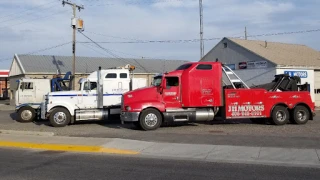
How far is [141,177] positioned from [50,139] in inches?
272

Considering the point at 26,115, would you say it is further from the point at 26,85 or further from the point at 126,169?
the point at 126,169

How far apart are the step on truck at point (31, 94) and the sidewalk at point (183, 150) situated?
29.3 ft

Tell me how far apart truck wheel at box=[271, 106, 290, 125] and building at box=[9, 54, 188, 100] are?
2282 cm

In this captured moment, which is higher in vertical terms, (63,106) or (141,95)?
(141,95)

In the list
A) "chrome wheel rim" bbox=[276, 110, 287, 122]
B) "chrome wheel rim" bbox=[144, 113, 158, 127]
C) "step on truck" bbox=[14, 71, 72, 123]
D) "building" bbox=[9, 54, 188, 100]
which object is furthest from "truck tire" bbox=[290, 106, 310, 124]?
"building" bbox=[9, 54, 188, 100]

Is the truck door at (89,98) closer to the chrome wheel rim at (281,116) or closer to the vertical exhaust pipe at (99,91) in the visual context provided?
the vertical exhaust pipe at (99,91)

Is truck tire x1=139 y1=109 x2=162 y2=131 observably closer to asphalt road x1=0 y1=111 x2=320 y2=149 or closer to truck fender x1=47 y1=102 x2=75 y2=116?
asphalt road x1=0 y1=111 x2=320 y2=149

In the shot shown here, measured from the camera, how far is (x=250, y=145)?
463 inches

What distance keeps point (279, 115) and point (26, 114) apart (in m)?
14.4

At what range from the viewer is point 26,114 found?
22.2 meters

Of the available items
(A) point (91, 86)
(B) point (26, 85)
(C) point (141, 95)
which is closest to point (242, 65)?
(A) point (91, 86)

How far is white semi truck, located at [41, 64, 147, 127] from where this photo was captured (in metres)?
19.1

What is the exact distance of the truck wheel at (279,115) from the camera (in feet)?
57.6

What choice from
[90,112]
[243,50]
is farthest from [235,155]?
[243,50]
